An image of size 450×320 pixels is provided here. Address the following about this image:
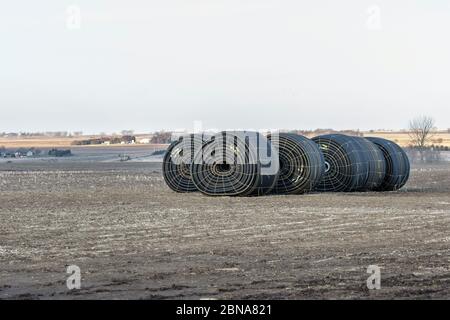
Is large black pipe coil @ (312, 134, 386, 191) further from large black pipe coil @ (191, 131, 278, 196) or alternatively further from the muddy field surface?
the muddy field surface

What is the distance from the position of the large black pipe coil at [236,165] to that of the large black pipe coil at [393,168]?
16.3 feet

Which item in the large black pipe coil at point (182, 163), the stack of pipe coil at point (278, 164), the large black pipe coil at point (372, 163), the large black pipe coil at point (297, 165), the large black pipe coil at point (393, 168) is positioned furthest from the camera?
the large black pipe coil at point (393, 168)

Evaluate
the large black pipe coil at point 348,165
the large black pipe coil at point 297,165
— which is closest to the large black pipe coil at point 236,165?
the large black pipe coil at point 297,165

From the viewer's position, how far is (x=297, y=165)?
24062 millimetres

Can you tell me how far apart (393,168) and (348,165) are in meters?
2.23

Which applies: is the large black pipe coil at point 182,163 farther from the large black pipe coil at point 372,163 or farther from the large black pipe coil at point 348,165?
the large black pipe coil at point 372,163

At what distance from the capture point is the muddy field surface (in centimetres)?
916

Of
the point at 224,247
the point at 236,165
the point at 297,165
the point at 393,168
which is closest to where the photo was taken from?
the point at 224,247

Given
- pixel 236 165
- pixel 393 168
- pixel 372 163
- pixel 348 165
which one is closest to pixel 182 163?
pixel 236 165

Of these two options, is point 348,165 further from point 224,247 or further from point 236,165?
point 224,247

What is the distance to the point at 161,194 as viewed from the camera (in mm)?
24531

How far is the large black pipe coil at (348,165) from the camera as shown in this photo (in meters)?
25.4
